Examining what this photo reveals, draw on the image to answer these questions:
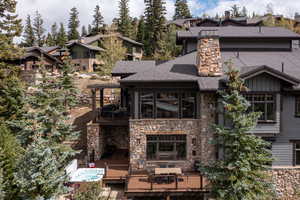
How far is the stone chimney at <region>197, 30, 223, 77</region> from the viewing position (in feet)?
47.4

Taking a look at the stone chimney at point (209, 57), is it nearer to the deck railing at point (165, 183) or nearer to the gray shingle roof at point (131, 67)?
the gray shingle roof at point (131, 67)

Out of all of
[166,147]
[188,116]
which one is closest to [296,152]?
[188,116]

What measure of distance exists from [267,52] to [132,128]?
12054mm

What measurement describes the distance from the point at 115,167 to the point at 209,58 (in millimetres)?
9035

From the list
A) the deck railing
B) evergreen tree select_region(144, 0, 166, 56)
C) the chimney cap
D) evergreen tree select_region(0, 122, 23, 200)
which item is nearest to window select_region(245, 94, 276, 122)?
the chimney cap

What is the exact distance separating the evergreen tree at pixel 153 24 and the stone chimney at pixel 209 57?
1391 inches

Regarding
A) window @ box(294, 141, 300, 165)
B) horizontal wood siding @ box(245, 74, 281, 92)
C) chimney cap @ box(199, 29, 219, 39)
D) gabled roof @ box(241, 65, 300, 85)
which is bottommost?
window @ box(294, 141, 300, 165)

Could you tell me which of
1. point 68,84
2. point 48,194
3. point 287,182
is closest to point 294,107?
point 287,182

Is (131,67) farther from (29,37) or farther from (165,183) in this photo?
(29,37)

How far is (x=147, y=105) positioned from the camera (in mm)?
14953

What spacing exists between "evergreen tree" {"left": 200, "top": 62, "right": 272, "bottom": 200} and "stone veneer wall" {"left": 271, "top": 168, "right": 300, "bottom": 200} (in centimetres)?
352

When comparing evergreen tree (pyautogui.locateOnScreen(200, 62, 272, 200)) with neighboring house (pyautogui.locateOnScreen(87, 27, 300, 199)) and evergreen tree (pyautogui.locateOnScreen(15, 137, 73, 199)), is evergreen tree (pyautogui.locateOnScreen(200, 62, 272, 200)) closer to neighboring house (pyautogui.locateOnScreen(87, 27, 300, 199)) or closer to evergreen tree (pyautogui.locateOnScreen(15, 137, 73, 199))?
neighboring house (pyautogui.locateOnScreen(87, 27, 300, 199))

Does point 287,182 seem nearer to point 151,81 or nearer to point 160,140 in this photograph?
point 160,140

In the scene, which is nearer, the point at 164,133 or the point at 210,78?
the point at 210,78
